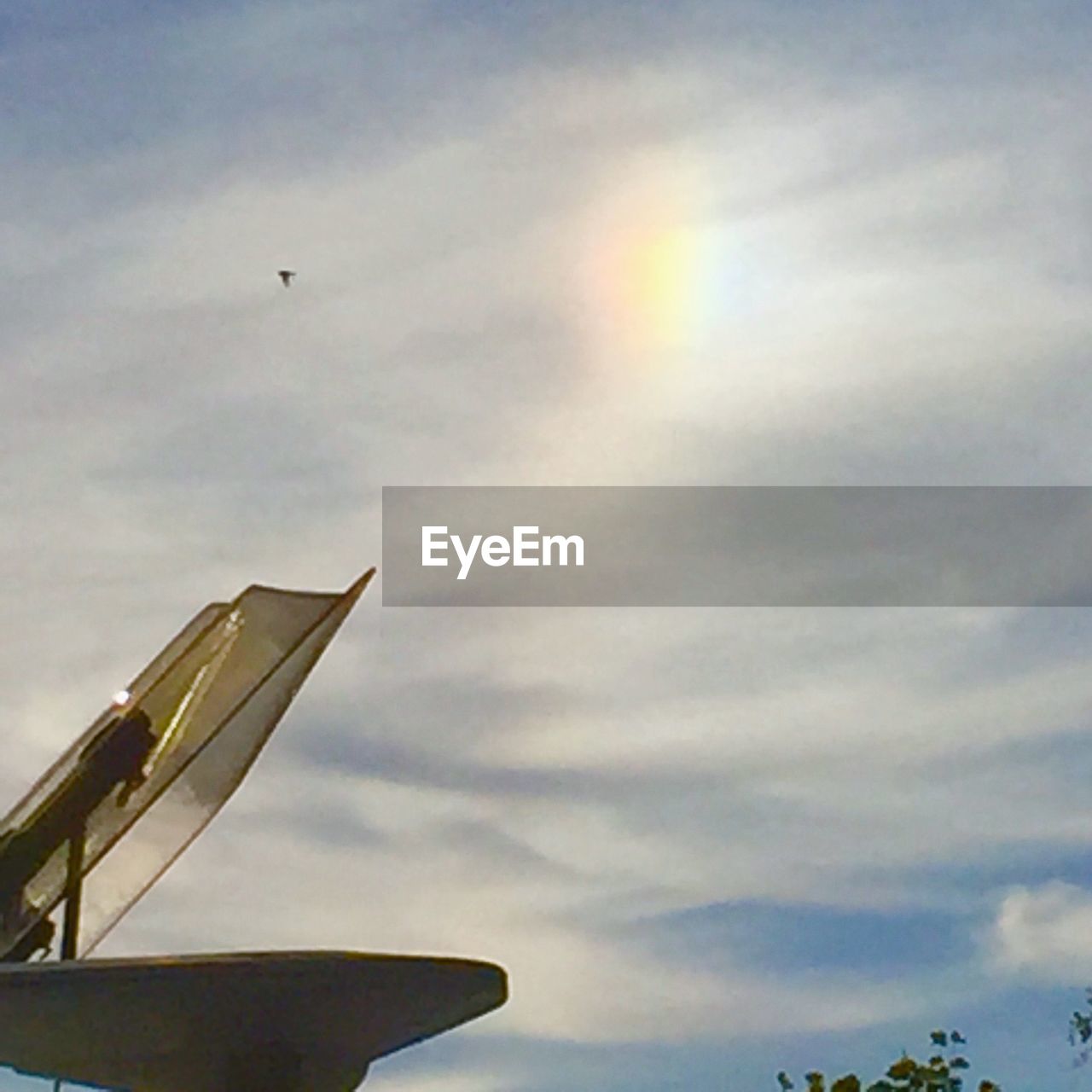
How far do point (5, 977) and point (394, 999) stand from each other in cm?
201

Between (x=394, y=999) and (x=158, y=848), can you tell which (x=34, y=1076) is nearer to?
(x=158, y=848)

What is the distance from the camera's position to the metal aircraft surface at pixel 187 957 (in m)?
11.4

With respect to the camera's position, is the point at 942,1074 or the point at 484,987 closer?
the point at 484,987

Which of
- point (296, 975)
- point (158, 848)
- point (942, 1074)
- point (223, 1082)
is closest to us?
point (296, 975)

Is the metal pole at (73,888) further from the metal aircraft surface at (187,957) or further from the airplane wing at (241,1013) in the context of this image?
the airplane wing at (241,1013)

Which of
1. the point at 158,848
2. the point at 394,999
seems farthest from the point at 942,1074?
the point at 394,999

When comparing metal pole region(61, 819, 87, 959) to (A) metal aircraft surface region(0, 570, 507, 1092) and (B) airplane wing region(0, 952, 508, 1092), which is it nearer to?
(A) metal aircraft surface region(0, 570, 507, 1092)

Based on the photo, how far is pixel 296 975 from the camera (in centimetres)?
1138

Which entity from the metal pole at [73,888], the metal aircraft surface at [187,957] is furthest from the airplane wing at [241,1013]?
the metal pole at [73,888]

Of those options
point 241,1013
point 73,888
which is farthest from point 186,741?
point 241,1013

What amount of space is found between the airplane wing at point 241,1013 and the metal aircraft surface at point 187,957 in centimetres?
1

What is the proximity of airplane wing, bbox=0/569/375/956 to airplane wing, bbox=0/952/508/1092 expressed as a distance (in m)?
1.28

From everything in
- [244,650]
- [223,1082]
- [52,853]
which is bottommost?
[223,1082]

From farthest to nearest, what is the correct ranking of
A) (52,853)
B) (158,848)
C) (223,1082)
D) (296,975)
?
(158,848)
(52,853)
(223,1082)
(296,975)
